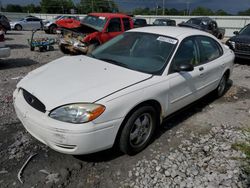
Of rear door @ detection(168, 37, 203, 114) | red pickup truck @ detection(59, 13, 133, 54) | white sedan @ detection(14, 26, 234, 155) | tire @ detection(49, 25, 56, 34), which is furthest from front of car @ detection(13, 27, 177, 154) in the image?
tire @ detection(49, 25, 56, 34)

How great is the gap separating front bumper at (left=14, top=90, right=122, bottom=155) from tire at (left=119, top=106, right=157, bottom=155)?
20 cm

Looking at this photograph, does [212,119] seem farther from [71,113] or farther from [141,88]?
[71,113]

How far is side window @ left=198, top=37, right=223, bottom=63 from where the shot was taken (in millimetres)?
4171

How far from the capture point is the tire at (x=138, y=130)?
284 cm

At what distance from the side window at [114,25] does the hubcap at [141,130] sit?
23.6 ft

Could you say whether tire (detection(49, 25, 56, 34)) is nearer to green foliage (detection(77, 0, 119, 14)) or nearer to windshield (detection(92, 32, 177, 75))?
windshield (detection(92, 32, 177, 75))

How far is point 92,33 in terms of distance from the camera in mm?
9266

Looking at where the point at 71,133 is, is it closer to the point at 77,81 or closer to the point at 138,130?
the point at 77,81

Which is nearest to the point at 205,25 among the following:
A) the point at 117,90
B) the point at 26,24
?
the point at 117,90

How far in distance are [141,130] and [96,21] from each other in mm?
7970

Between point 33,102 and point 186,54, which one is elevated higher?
point 186,54

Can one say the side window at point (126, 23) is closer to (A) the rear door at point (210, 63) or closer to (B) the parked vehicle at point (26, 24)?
(A) the rear door at point (210, 63)

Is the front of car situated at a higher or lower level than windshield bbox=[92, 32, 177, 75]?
lower

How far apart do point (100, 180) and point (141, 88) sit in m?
1.19
